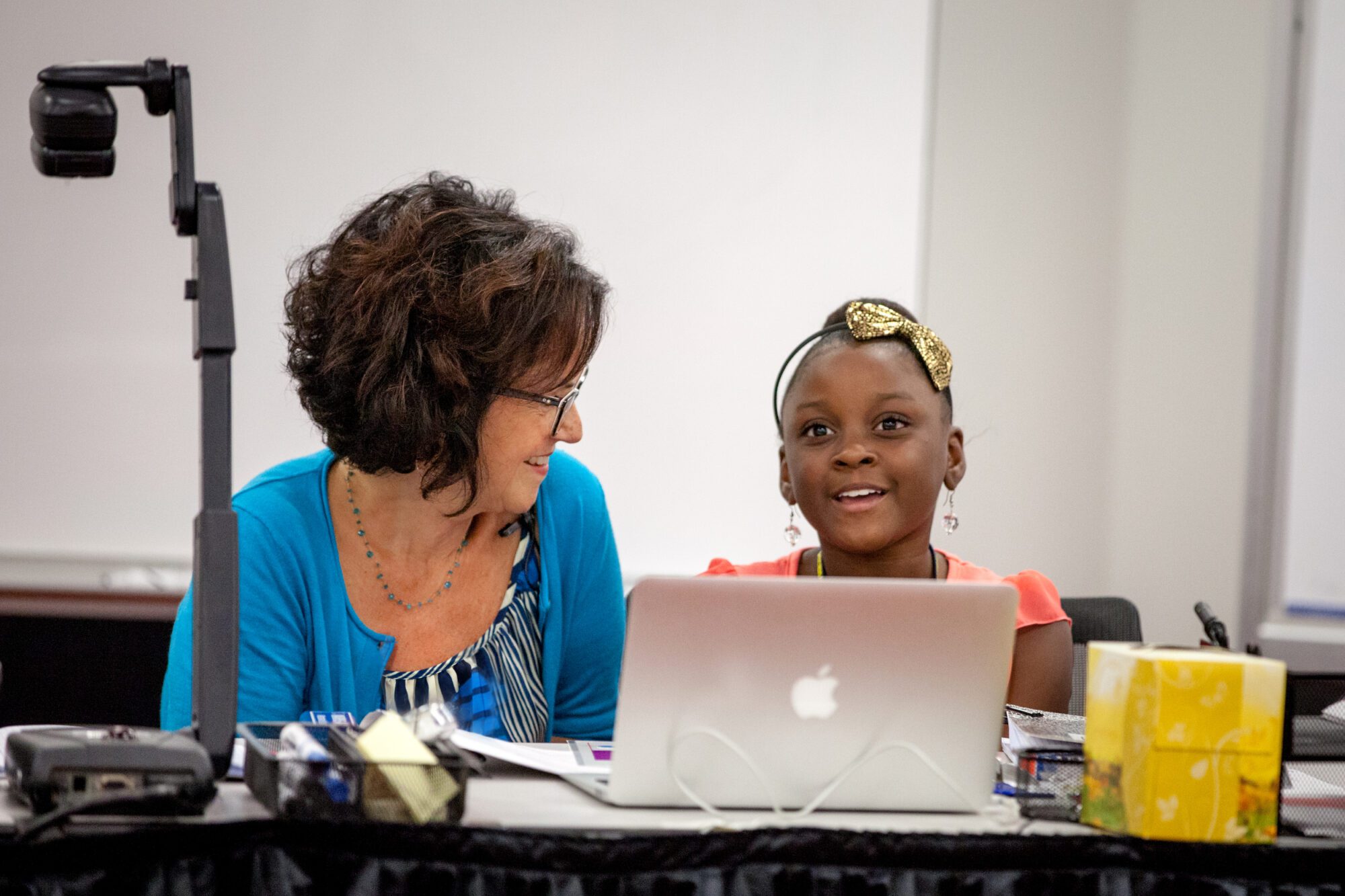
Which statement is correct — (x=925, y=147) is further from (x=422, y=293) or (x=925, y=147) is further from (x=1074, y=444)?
(x=422, y=293)

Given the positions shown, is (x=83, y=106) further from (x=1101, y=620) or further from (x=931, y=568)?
(x=1101, y=620)

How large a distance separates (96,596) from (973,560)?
6.91 feet

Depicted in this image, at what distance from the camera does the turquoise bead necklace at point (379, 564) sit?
164cm

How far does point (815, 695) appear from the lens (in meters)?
1.02

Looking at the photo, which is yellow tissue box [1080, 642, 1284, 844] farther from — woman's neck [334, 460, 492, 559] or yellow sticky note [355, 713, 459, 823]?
woman's neck [334, 460, 492, 559]

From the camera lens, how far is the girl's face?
181 cm

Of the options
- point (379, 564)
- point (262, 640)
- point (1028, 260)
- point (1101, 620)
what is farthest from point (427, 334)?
point (1028, 260)

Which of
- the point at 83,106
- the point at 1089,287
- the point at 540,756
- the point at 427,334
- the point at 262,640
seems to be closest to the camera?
the point at 83,106

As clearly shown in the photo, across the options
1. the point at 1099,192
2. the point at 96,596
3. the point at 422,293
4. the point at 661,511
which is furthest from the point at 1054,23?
the point at 96,596

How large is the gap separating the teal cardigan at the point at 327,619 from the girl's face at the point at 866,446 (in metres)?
0.33

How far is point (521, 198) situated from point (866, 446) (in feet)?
4.25

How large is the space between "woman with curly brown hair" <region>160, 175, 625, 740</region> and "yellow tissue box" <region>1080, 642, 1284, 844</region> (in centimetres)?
87

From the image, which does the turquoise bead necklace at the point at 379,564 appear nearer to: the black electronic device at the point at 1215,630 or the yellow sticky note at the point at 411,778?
the yellow sticky note at the point at 411,778

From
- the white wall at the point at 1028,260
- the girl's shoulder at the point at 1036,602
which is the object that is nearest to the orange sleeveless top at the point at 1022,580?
the girl's shoulder at the point at 1036,602
